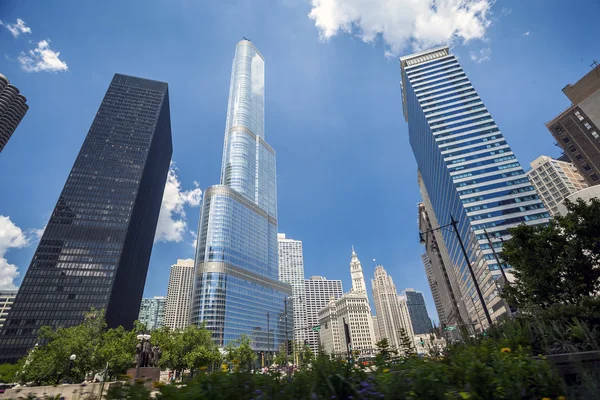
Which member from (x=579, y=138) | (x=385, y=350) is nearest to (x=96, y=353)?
(x=385, y=350)

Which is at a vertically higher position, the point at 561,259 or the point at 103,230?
the point at 103,230

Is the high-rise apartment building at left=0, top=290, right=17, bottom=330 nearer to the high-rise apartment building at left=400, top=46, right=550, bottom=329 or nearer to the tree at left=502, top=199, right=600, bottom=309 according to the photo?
the high-rise apartment building at left=400, top=46, right=550, bottom=329

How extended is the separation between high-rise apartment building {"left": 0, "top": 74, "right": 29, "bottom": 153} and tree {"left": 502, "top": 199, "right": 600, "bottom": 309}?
8646 inches

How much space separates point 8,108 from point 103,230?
363ft

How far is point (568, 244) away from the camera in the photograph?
21.1 metres

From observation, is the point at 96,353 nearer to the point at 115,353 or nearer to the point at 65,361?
the point at 115,353

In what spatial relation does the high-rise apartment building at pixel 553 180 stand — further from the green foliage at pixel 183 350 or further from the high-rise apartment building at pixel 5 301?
the high-rise apartment building at pixel 5 301

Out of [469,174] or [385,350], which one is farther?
[469,174]

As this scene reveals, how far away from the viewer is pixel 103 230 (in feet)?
371

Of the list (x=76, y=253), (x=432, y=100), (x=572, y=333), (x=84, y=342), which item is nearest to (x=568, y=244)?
(x=572, y=333)

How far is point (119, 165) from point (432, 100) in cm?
13899

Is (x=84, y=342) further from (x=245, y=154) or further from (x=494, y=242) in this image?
(x=245, y=154)

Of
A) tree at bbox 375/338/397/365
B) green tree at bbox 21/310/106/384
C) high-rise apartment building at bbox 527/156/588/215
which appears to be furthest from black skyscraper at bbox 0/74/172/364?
high-rise apartment building at bbox 527/156/588/215

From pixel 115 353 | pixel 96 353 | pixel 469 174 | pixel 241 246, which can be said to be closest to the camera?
pixel 96 353
